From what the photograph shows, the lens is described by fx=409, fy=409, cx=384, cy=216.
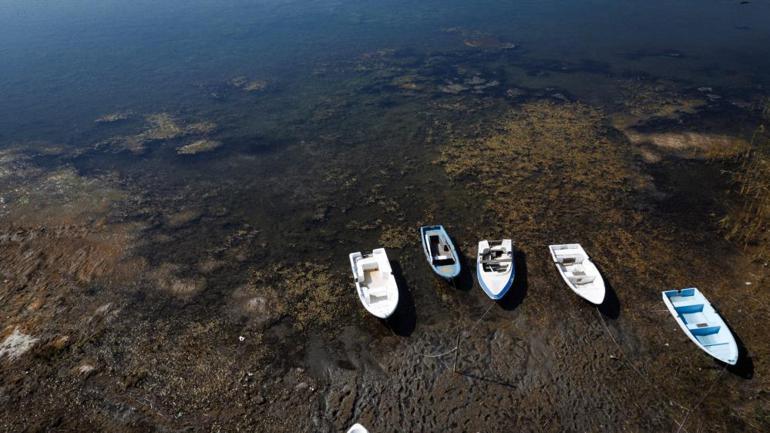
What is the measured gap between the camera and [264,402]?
45.6 ft

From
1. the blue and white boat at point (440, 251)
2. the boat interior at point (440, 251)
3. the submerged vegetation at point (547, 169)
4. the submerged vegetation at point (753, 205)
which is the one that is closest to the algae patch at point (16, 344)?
the blue and white boat at point (440, 251)

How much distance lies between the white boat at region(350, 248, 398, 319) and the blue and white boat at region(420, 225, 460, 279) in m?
1.99

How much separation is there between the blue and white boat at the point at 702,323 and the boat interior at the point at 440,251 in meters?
8.61

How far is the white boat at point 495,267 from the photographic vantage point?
1691 centimetres

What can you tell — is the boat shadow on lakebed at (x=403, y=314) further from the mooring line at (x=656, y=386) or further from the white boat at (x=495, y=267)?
the mooring line at (x=656, y=386)

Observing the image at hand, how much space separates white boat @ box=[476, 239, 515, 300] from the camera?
55.5ft

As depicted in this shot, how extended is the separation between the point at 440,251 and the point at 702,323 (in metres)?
10.3

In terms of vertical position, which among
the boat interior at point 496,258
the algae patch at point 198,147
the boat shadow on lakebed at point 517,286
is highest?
the algae patch at point 198,147

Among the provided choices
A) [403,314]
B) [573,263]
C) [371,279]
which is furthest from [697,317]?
[371,279]

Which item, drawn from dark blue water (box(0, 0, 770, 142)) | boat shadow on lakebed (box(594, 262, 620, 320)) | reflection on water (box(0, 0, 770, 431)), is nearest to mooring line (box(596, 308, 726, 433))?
reflection on water (box(0, 0, 770, 431))

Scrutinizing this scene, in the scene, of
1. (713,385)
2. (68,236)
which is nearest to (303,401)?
(713,385)

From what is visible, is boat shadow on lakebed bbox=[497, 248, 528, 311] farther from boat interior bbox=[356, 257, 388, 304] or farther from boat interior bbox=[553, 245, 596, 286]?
boat interior bbox=[356, 257, 388, 304]

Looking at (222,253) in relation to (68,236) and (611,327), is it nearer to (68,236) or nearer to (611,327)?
(68,236)

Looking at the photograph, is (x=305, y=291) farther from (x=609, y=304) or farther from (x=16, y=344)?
(x=609, y=304)
